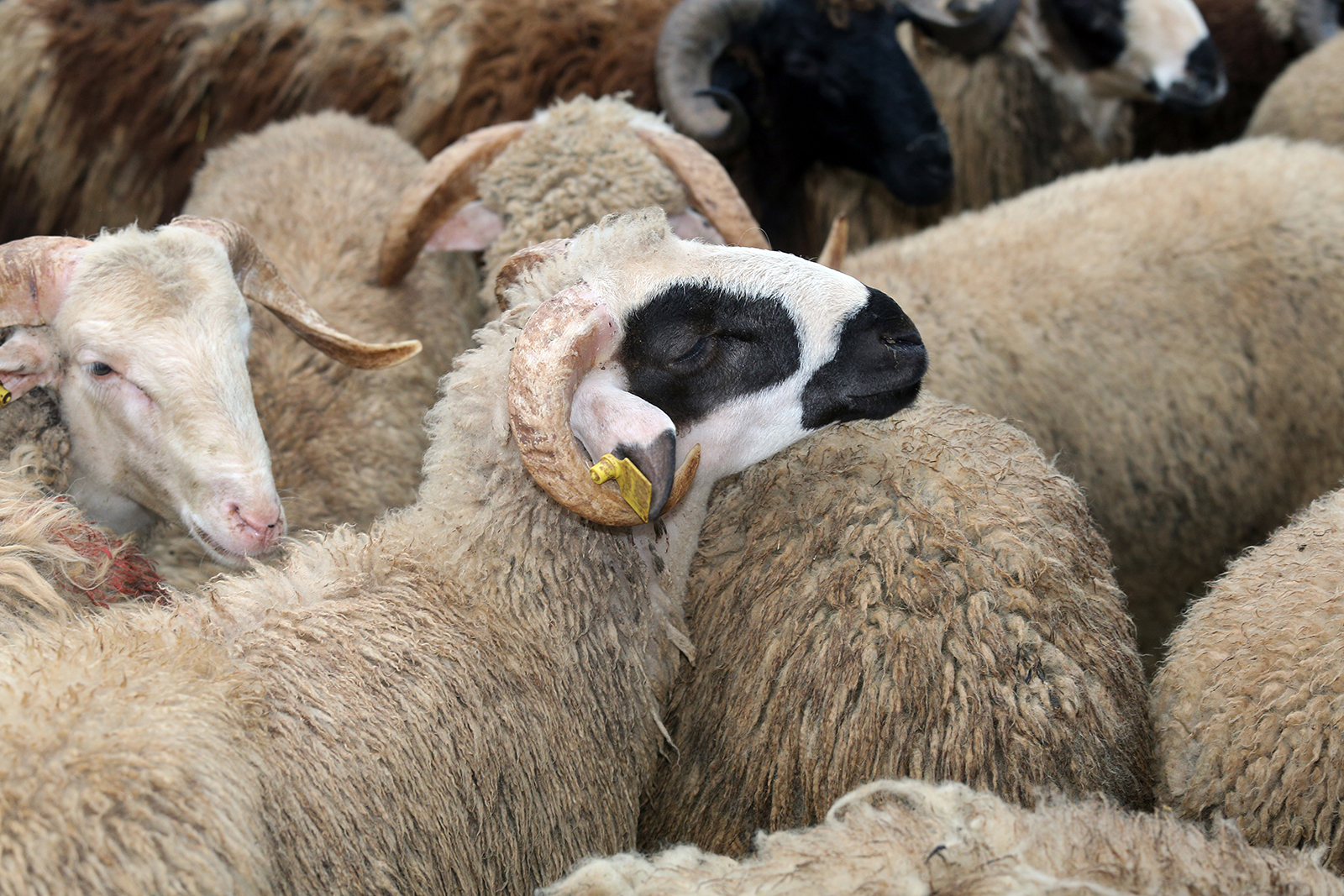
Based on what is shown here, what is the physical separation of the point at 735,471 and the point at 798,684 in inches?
20.4

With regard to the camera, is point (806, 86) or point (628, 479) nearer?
point (628, 479)

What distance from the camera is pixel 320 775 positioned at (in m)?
1.86

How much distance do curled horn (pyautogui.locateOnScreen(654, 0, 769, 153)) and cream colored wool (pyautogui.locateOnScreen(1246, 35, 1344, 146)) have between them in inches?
94.2

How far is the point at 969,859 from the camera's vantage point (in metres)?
1.63

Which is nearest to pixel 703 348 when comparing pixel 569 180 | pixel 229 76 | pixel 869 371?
pixel 869 371

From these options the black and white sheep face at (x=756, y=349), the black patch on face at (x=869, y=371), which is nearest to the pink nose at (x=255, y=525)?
the black and white sheep face at (x=756, y=349)

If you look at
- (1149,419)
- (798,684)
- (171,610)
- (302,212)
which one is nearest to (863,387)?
(798,684)

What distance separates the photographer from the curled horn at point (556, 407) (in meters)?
1.96

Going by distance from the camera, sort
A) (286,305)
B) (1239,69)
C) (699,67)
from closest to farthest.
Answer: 1. (286,305)
2. (699,67)
3. (1239,69)

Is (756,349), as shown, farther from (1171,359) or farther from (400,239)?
(1171,359)

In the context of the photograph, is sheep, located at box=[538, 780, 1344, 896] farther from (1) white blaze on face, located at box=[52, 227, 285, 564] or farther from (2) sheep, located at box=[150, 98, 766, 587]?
(2) sheep, located at box=[150, 98, 766, 587]

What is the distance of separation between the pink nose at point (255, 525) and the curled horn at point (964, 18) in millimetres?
3985

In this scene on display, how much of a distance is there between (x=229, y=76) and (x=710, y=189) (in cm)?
256

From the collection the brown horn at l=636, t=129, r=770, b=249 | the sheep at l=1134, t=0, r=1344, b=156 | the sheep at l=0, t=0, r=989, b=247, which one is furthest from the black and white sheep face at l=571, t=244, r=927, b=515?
the sheep at l=1134, t=0, r=1344, b=156
